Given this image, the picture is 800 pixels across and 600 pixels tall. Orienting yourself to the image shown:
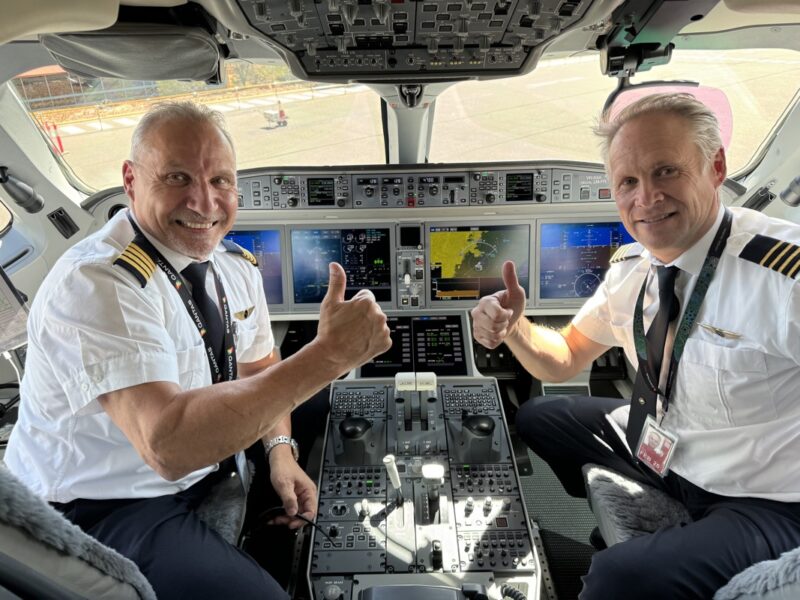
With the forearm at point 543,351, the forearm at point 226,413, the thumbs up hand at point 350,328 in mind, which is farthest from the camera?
the forearm at point 543,351

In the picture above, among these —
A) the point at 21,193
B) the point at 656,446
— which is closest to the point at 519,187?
the point at 656,446

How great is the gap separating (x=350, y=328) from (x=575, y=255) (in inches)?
68.1

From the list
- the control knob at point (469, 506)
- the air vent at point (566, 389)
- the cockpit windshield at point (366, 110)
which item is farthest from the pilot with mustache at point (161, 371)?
the air vent at point (566, 389)

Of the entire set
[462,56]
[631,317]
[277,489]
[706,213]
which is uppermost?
[462,56]

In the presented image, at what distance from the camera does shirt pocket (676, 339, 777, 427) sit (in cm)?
139

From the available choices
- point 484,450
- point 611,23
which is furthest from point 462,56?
point 484,450

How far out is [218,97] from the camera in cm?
264

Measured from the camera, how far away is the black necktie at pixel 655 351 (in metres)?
1.53

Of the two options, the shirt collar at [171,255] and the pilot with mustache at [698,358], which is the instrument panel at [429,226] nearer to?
the pilot with mustache at [698,358]

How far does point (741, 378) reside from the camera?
141 centimetres

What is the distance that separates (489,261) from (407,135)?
0.79 metres

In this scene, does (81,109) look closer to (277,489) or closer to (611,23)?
(277,489)

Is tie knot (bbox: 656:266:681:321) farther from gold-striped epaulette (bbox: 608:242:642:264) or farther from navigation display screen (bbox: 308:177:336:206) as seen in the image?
navigation display screen (bbox: 308:177:336:206)

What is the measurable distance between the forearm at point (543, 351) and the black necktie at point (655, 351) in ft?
1.02
